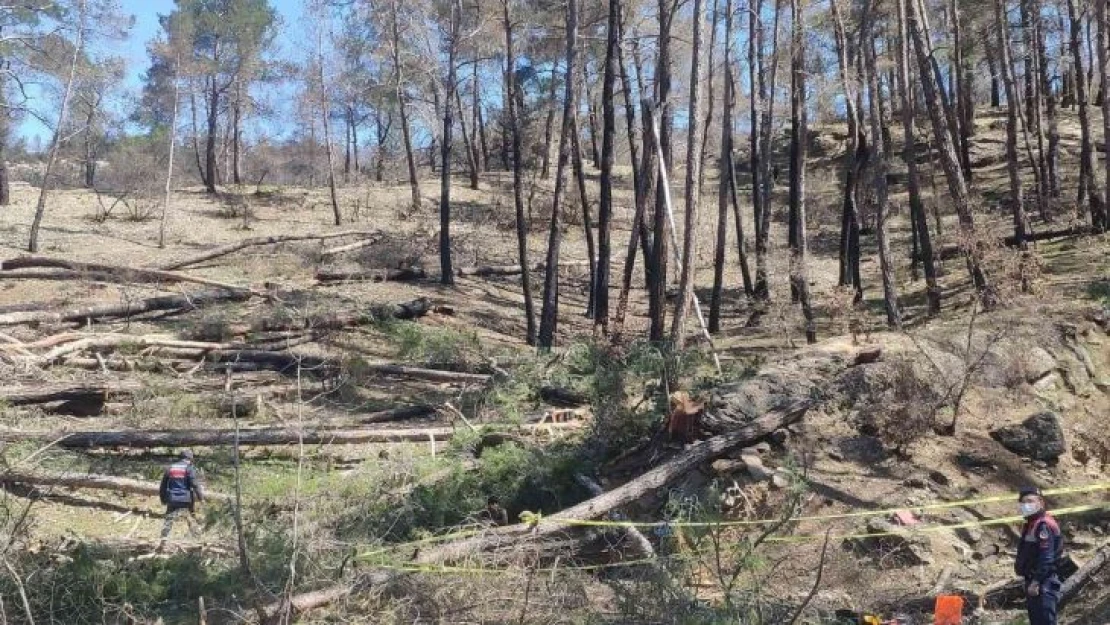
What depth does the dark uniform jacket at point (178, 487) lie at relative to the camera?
8938mm

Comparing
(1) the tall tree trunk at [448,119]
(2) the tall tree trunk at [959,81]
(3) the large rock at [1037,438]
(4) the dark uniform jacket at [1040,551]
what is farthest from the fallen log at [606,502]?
(2) the tall tree trunk at [959,81]

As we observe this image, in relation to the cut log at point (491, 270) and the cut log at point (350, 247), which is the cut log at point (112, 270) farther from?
the cut log at point (491, 270)

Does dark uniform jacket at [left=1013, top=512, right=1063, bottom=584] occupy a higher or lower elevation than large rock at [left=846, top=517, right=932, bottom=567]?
higher

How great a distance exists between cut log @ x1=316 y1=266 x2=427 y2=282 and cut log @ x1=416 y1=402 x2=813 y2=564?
1568 centimetres

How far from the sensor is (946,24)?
89.9 feet

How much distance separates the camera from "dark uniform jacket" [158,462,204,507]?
894 cm

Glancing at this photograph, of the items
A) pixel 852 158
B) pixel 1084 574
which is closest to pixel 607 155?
pixel 852 158

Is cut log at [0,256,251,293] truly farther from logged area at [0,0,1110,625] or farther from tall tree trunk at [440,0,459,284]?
tall tree trunk at [440,0,459,284]

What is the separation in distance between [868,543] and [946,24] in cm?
2342

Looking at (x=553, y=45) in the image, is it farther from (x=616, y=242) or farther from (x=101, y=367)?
(x=101, y=367)

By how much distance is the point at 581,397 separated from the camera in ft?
42.7

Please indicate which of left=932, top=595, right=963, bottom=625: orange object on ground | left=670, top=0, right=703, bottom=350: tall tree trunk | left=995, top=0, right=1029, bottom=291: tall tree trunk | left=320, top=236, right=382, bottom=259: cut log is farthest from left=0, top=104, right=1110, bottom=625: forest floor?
left=320, top=236, right=382, bottom=259: cut log

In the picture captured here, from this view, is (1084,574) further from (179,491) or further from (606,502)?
(179,491)

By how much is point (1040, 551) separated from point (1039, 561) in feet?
0.23
